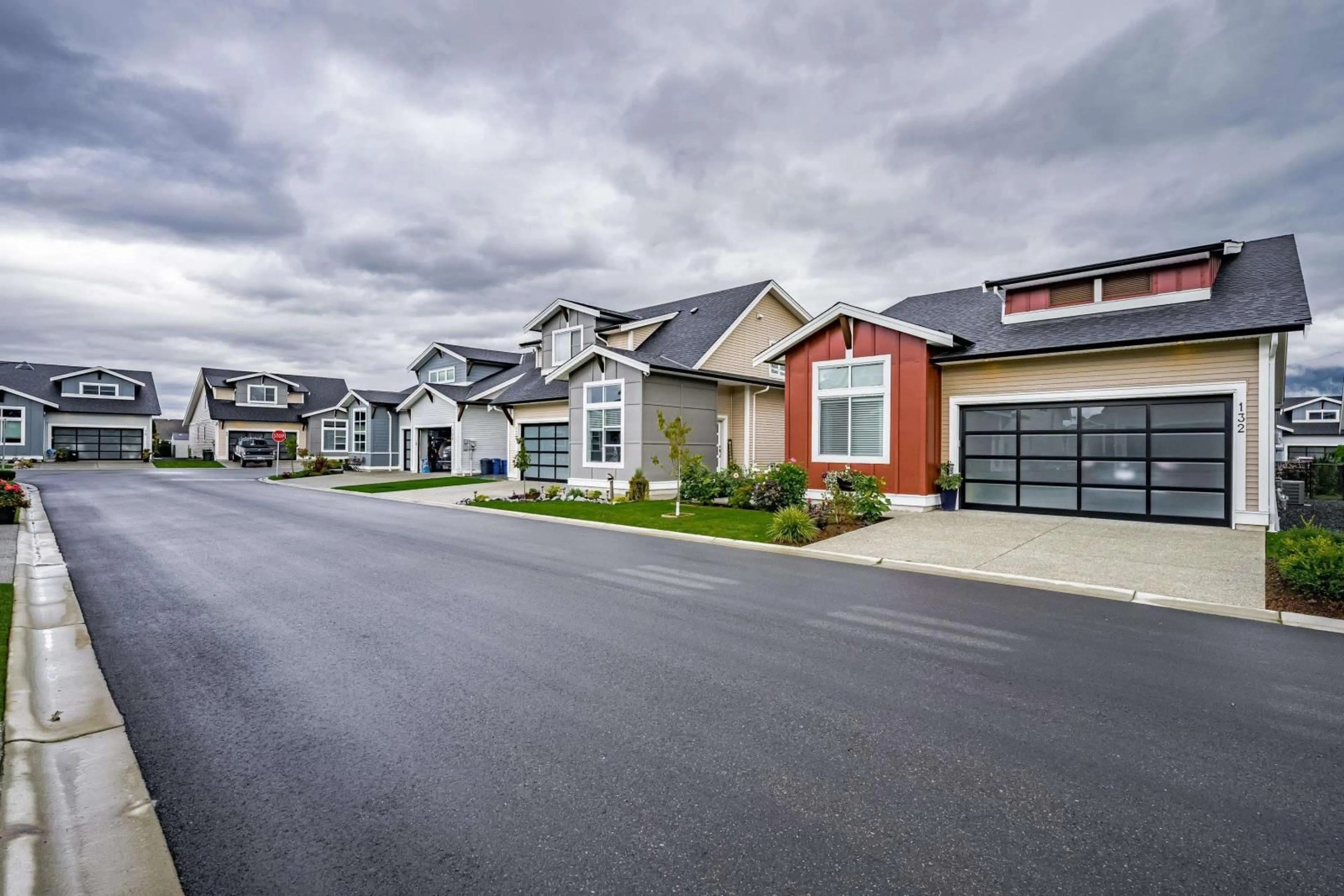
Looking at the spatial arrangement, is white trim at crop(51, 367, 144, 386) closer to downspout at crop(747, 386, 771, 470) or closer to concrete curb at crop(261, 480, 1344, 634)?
downspout at crop(747, 386, 771, 470)

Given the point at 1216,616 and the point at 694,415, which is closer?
the point at 1216,616

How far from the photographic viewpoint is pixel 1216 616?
247 inches

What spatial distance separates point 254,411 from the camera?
45250 millimetres

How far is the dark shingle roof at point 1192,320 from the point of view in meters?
11.4

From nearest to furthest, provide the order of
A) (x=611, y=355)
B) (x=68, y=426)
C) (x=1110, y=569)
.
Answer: (x=1110, y=569) → (x=611, y=355) → (x=68, y=426)

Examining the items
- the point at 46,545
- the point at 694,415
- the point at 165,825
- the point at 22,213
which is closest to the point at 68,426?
the point at 22,213

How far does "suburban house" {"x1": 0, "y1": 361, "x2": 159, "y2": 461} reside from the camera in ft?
128

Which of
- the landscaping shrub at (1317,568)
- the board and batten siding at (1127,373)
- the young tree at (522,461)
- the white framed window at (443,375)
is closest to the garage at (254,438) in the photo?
the white framed window at (443,375)

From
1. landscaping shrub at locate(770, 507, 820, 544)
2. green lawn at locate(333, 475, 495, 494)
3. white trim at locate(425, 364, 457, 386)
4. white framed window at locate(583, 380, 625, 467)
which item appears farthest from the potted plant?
white trim at locate(425, 364, 457, 386)

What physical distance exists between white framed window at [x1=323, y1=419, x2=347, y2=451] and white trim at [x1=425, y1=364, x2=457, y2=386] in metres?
11.0

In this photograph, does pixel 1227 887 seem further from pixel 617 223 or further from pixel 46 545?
pixel 617 223

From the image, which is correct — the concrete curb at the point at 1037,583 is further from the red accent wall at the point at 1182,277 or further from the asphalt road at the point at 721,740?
the red accent wall at the point at 1182,277

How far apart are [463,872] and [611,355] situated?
16.3 m

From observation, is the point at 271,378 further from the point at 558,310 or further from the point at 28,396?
the point at 558,310
